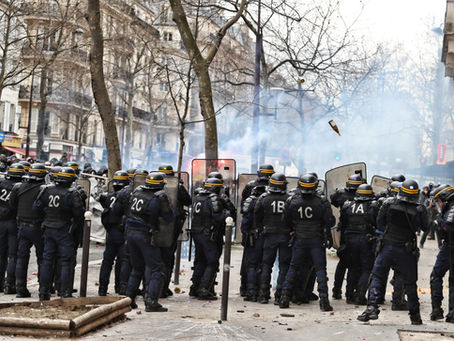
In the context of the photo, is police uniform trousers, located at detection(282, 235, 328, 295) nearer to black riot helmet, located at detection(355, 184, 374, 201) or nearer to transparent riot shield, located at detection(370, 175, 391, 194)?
black riot helmet, located at detection(355, 184, 374, 201)

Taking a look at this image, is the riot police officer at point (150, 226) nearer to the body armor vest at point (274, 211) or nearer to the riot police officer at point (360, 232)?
the body armor vest at point (274, 211)

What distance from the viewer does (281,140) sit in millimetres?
37219

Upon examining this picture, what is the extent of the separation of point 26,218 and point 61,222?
605 mm

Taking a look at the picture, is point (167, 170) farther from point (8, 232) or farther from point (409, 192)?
point (409, 192)

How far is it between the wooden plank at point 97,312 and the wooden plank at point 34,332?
0.11 m

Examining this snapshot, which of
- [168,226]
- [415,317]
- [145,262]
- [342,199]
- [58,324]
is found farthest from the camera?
[342,199]

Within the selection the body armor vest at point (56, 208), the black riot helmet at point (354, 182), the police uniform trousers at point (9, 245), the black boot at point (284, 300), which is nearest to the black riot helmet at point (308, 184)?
the black riot helmet at point (354, 182)

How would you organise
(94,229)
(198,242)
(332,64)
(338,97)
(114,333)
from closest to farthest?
(114,333) → (198,242) → (94,229) → (332,64) → (338,97)

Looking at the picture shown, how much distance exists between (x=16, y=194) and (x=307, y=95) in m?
22.3

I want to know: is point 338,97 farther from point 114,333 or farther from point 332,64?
point 114,333

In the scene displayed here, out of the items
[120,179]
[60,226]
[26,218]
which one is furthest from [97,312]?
[120,179]

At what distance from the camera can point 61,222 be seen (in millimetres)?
9383

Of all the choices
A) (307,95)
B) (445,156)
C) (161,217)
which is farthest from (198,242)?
(445,156)

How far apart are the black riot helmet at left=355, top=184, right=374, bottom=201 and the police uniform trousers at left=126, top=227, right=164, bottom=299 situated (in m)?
2.86
